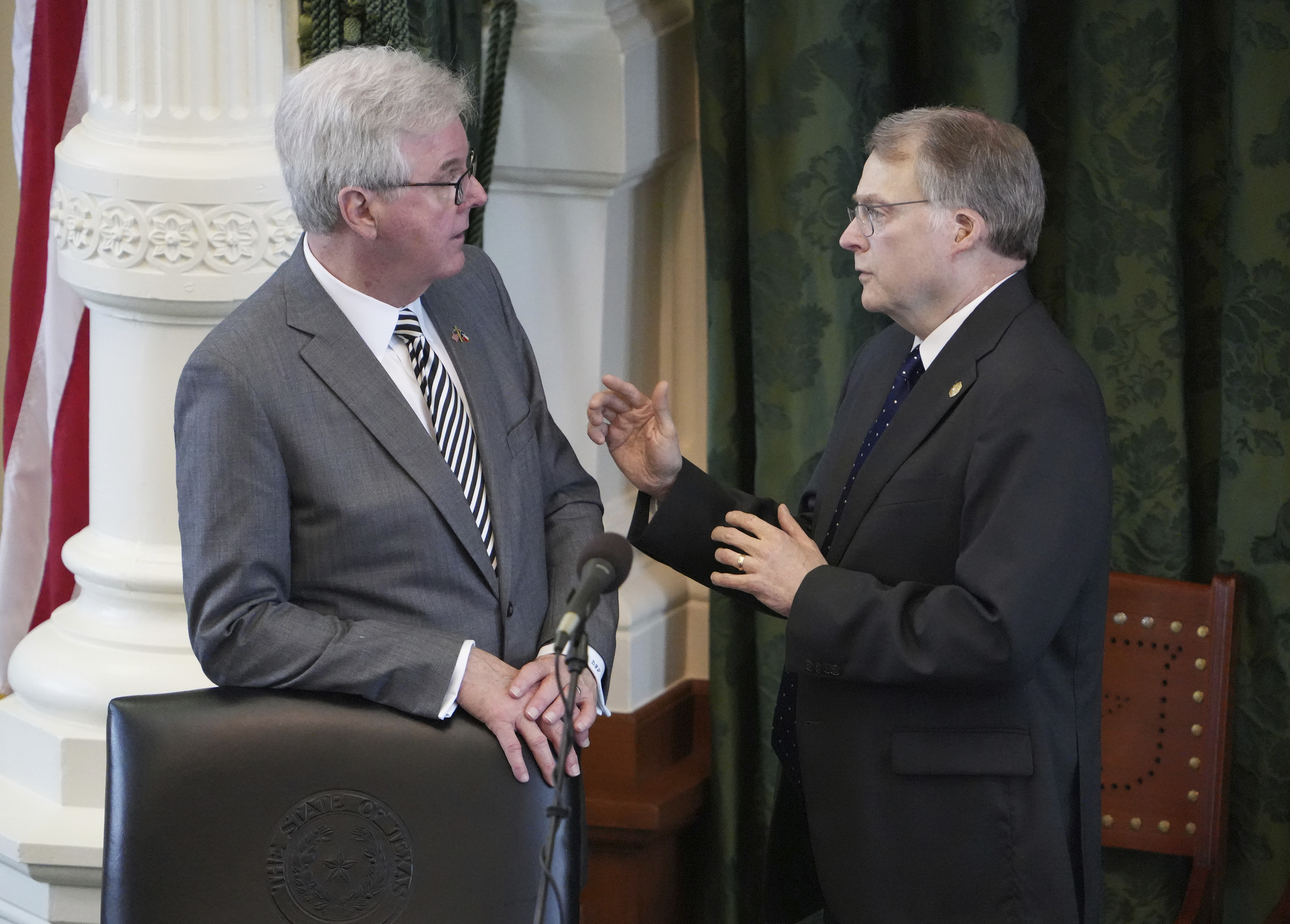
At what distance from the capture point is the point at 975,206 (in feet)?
6.48

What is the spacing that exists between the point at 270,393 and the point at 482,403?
12.0 inches

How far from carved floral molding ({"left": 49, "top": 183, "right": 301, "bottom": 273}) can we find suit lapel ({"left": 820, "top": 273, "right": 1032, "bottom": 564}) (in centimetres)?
98

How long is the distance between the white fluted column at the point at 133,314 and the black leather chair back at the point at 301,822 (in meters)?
0.69

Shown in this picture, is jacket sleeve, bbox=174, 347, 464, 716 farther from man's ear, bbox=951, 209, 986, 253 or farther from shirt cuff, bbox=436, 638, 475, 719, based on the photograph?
man's ear, bbox=951, 209, 986, 253

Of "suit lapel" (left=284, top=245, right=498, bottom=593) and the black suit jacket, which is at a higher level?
"suit lapel" (left=284, top=245, right=498, bottom=593)

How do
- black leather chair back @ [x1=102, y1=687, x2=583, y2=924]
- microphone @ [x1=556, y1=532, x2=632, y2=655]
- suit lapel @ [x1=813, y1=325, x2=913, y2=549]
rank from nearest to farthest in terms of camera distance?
microphone @ [x1=556, y1=532, x2=632, y2=655]
black leather chair back @ [x1=102, y1=687, x2=583, y2=924]
suit lapel @ [x1=813, y1=325, x2=913, y2=549]

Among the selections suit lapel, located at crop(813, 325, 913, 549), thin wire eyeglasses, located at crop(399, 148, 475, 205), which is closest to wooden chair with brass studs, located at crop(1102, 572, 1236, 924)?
suit lapel, located at crop(813, 325, 913, 549)

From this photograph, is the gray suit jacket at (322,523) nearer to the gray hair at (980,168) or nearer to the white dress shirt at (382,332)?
the white dress shirt at (382,332)

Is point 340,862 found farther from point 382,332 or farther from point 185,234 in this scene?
point 185,234

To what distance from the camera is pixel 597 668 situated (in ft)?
6.76

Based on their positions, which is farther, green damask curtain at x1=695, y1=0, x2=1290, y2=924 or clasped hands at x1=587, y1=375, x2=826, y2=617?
green damask curtain at x1=695, y1=0, x2=1290, y2=924

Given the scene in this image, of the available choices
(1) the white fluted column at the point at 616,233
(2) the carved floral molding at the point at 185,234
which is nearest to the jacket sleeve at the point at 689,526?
(1) the white fluted column at the point at 616,233

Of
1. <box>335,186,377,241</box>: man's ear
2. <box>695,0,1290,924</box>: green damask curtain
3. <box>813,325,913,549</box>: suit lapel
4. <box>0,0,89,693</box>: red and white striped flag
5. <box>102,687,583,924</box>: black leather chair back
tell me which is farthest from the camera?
<box>0,0,89,693</box>: red and white striped flag

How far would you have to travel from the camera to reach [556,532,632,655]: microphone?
1380mm
